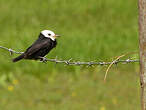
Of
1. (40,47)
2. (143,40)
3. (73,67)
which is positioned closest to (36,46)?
(40,47)

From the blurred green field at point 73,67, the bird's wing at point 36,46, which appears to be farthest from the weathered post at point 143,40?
the blurred green field at point 73,67

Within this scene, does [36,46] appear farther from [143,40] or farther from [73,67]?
[73,67]

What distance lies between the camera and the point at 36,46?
16.3 ft

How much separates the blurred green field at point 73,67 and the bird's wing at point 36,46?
10.5 ft

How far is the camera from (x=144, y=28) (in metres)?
3.29

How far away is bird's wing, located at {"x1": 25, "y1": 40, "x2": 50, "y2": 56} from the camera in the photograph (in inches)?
191

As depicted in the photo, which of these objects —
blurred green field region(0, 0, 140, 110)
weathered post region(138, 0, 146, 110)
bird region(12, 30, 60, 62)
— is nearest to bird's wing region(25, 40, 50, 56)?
bird region(12, 30, 60, 62)

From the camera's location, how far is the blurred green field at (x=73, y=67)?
27.7ft

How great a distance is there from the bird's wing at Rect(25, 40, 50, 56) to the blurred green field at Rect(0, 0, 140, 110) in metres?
3.20

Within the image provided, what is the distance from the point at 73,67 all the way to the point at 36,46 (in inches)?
177

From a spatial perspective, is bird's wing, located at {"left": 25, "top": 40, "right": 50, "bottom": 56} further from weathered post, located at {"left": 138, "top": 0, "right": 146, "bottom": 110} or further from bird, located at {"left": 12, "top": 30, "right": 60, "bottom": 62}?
weathered post, located at {"left": 138, "top": 0, "right": 146, "bottom": 110}

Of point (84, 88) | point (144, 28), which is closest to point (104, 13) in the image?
point (84, 88)

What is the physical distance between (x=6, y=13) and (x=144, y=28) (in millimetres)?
10059

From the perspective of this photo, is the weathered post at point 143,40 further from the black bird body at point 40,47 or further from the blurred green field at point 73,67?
the blurred green field at point 73,67
